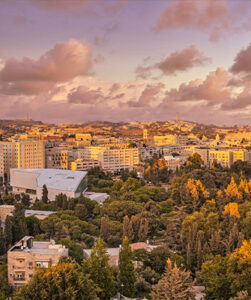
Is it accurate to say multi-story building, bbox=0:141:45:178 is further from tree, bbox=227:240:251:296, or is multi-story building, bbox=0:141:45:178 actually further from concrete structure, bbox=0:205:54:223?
tree, bbox=227:240:251:296

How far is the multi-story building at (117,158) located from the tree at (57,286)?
56.6m

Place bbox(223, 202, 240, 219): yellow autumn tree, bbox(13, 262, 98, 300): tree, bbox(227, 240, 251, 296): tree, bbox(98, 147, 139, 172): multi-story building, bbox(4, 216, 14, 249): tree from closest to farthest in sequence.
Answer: bbox(13, 262, 98, 300): tree, bbox(227, 240, 251, 296): tree, bbox(4, 216, 14, 249): tree, bbox(223, 202, 240, 219): yellow autumn tree, bbox(98, 147, 139, 172): multi-story building

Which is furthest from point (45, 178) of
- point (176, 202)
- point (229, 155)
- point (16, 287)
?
point (229, 155)

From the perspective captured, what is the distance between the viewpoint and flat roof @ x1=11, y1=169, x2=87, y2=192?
151 feet

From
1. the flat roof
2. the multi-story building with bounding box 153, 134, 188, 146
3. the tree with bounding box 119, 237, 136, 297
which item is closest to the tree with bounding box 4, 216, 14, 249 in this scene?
the tree with bounding box 119, 237, 136, 297

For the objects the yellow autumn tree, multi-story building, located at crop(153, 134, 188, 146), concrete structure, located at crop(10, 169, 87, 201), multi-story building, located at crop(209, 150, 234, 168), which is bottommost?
the yellow autumn tree

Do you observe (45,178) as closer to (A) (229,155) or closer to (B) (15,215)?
(B) (15,215)

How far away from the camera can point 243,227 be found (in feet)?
102

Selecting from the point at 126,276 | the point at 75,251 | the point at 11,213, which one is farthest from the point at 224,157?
the point at 126,276

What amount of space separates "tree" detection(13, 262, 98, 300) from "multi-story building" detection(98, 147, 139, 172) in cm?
5655

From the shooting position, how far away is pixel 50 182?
157 ft

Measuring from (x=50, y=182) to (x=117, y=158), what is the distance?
28.8 m

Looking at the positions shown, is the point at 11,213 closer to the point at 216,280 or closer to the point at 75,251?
the point at 75,251

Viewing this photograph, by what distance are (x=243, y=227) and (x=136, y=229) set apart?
8971 mm
